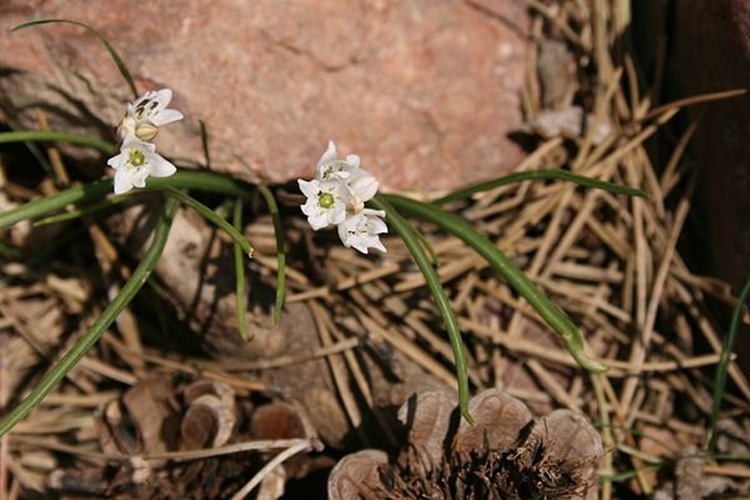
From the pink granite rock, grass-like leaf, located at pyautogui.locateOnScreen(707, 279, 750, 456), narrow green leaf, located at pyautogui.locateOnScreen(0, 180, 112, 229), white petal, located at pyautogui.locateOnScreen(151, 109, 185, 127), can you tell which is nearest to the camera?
white petal, located at pyautogui.locateOnScreen(151, 109, 185, 127)

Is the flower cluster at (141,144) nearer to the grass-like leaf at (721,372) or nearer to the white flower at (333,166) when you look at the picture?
the white flower at (333,166)

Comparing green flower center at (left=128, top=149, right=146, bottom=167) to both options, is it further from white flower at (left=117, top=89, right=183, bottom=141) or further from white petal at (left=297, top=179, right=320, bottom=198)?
white petal at (left=297, top=179, right=320, bottom=198)

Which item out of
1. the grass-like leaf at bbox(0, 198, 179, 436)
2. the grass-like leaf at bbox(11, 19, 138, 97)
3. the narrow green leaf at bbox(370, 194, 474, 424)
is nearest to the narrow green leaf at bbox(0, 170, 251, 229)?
the grass-like leaf at bbox(0, 198, 179, 436)

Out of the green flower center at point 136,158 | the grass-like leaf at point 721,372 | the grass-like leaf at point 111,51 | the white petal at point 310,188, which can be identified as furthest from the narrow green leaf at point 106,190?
the grass-like leaf at point 721,372

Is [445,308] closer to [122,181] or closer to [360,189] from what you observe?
[360,189]

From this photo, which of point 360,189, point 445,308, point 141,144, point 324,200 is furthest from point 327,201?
point 141,144

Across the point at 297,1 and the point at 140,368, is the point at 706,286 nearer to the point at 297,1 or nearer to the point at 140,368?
the point at 297,1

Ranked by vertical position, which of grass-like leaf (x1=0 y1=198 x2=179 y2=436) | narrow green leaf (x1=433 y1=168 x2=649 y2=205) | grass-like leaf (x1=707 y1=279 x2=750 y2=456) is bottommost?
grass-like leaf (x1=707 y1=279 x2=750 y2=456)
